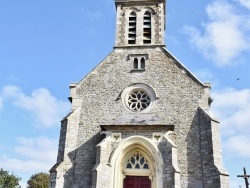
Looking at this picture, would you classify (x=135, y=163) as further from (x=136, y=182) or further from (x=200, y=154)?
(x=200, y=154)

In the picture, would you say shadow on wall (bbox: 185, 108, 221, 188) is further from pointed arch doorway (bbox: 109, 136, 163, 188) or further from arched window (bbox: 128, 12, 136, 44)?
arched window (bbox: 128, 12, 136, 44)

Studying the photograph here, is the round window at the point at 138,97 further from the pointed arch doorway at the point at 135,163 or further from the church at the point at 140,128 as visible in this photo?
the pointed arch doorway at the point at 135,163

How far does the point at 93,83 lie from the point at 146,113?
3.80 meters

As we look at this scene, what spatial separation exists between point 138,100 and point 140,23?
5969 mm

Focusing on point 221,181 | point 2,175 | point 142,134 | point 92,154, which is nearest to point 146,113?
point 142,134

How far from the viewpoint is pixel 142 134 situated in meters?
15.8

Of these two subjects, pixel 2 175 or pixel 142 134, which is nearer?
pixel 142 134

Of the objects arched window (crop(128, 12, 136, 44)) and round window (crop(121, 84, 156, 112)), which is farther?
arched window (crop(128, 12, 136, 44))

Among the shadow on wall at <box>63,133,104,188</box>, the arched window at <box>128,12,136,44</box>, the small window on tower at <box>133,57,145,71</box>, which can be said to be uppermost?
the arched window at <box>128,12,136,44</box>

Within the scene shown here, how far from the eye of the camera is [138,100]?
57.5ft

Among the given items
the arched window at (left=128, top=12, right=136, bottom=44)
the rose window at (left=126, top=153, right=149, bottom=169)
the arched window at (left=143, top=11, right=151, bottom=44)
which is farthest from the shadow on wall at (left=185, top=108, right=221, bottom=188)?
the arched window at (left=128, top=12, right=136, bottom=44)

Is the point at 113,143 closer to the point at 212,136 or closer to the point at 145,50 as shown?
the point at 212,136

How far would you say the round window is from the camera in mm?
17234

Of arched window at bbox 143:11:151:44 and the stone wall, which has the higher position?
arched window at bbox 143:11:151:44
